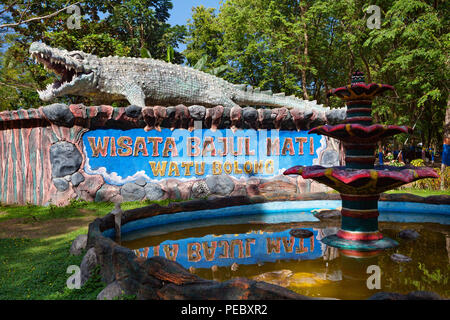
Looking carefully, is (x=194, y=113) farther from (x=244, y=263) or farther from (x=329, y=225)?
(x=244, y=263)

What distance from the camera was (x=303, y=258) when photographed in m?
3.64

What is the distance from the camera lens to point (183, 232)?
478 cm

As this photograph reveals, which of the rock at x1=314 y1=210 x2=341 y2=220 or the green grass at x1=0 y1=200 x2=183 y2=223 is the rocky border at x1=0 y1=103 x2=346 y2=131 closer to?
the green grass at x1=0 y1=200 x2=183 y2=223

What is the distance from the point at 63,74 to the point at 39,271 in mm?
6329

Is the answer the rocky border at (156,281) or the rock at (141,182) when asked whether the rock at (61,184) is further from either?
the rocky border at (156,281)

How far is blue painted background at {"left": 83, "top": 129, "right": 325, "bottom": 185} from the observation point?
7.68m

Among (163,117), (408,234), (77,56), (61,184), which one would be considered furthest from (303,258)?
(77,56)

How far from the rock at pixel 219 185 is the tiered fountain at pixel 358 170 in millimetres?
4213

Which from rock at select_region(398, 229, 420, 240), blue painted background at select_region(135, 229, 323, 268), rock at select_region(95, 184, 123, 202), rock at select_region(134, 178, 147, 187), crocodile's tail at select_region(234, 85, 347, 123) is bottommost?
blue painted background at select_region(135, 229, 323, 268)

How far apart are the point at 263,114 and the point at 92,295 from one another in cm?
617

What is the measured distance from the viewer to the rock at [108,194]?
296 inches

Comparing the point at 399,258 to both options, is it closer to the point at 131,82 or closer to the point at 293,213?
the point at 293,213

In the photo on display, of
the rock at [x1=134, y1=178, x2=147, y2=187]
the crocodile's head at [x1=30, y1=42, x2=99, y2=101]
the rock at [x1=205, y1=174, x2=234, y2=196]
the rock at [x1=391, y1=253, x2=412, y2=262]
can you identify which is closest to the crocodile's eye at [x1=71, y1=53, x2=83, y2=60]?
the crocodile's head at [x1=30, y1=42, x2=99, y2=101]

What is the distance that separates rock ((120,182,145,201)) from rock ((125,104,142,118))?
1559 millimetres
